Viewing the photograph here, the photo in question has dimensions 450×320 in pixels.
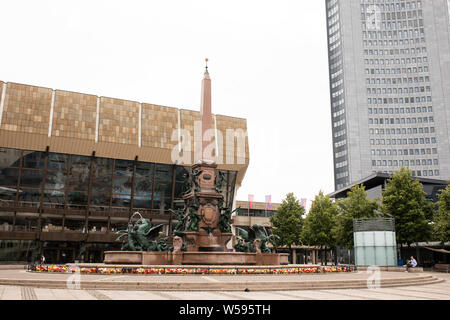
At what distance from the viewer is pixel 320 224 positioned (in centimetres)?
4888

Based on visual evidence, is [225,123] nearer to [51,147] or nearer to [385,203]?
[51,147]

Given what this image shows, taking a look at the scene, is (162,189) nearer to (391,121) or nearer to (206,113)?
(206,113)

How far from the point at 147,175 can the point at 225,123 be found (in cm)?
1395

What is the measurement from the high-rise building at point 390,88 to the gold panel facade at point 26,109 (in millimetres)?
82697

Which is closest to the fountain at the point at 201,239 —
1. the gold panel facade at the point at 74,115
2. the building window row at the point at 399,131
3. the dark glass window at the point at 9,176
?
the gold panel facade at the point at 74,115

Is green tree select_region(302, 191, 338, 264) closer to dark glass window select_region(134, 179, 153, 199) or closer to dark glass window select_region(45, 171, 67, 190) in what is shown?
dark glass window select_region(134, 179, 153, 199)

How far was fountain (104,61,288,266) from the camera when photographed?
23.9 metres

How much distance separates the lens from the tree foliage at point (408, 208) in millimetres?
38531

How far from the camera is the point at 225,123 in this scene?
2426 inches

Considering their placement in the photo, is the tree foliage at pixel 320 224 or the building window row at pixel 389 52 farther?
the building window row at pixel 389 52

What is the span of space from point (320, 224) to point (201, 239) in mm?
26761

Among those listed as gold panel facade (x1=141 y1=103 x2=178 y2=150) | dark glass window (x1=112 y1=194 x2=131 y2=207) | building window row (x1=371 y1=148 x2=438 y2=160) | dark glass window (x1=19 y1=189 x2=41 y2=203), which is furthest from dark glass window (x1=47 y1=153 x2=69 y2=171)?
building window row (x1=371 y1=148 x2=438 y2=160)

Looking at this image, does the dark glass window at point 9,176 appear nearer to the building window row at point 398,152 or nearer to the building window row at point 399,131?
the building window row at point 398,152
